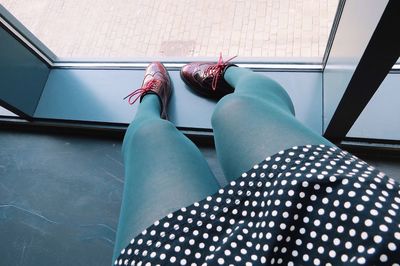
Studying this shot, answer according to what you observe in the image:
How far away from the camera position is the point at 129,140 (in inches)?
32.0

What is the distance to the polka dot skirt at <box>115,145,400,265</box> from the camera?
0.41m

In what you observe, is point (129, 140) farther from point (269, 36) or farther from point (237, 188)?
point (269, 36)

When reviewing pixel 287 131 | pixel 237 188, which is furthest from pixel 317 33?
pixel 237 188

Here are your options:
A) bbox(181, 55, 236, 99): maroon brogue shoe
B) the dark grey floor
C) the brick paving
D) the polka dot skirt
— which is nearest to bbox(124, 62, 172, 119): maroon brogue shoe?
bbox(181, 55, 236, 99): maroon brogue shoe

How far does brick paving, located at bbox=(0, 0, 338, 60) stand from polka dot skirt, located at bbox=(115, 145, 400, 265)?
109 centimetres

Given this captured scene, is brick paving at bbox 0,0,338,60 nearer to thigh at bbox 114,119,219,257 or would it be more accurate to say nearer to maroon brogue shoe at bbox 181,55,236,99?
maroon brogue shoe at bbox 181,55,236,99

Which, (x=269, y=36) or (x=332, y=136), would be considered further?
(x=269, y=36)

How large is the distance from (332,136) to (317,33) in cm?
64

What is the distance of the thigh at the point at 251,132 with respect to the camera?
2.00 ft

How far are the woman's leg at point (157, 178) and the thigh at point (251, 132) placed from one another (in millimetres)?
67

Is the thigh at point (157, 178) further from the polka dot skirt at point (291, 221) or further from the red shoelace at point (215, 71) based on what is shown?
the red shoelace at point (215, 71)

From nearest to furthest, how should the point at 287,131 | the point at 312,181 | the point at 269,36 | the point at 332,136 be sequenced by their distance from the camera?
the point at 312,181 → the point at 287,131 → the point at 332,136 → the point at 269,36

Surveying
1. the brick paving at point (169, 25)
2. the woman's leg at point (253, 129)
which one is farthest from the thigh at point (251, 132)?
the brick paving at point (169, 25)

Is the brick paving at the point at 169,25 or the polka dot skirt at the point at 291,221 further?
the brick paving at the point at 169,25
